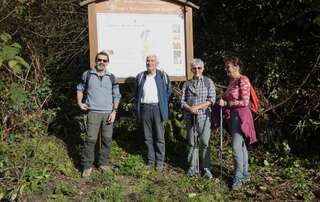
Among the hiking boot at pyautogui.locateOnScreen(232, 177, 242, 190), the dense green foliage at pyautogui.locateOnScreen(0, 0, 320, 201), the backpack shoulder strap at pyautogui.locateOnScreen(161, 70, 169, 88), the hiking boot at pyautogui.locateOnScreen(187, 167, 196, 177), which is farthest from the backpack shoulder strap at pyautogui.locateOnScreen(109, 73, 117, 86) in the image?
the hiking boot at pyautogui.locateOnScreen(232, 177, 242, 190)

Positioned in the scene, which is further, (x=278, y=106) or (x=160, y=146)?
(x=278, y=106)

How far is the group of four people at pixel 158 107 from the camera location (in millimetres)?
6359

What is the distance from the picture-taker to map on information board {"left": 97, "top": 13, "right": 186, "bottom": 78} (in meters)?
7.00

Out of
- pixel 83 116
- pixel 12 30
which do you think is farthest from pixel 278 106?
pixel 12 30

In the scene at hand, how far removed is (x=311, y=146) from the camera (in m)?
7.95

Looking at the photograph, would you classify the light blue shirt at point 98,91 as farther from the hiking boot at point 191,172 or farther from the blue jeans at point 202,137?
the hiking boot at point 191,172

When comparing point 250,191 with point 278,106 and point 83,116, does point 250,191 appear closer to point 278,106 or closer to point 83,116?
point 278,106

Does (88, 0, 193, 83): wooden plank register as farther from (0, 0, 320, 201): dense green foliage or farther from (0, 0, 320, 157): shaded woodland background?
(0, 0, 320, 157): shaded woodland background

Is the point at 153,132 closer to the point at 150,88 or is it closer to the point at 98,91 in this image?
the point at 150,88

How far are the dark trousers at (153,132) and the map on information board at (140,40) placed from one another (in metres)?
0.66

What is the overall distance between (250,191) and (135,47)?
2701 mm

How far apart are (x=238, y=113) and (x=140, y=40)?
1.94m

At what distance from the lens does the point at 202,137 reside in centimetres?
662

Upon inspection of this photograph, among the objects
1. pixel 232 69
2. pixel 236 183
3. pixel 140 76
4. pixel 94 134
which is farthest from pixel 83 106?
pixel 236 183
